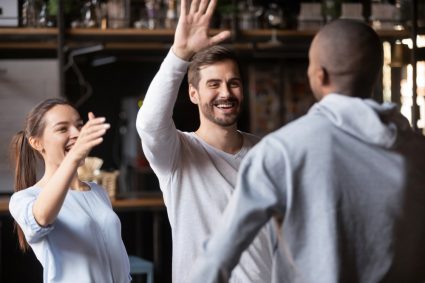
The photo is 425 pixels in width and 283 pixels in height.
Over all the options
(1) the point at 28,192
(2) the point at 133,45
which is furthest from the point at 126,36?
(1) the point at 28,192

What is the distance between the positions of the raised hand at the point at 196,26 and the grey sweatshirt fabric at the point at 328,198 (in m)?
0.59

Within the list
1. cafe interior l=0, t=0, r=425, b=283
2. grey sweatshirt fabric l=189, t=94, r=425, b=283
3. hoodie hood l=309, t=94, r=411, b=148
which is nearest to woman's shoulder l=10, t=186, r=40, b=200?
grey sweatshirt fabric l=189, t=94, r=425, b=283

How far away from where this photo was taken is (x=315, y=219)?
1782mm

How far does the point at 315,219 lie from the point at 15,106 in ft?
14.6

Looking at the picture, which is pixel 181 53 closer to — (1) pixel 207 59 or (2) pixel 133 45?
(1) pixel 207 59

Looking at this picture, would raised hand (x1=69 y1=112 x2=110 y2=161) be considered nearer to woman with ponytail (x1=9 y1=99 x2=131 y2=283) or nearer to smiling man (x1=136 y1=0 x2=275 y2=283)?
woman with ponytail (x1=9 y1=99 x2=131 y2=283)

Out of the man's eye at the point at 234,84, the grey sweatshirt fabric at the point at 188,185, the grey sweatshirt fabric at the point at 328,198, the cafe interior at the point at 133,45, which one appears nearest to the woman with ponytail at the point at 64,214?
the grey sweatshirt fabric at the point at 188,185

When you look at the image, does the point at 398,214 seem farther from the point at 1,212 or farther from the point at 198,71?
the point at 1,212

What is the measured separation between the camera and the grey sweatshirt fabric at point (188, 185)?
8.46 feet

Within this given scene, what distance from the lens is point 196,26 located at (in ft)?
7.71

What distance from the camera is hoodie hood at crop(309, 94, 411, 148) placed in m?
1.78

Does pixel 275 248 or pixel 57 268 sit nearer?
pixel 275 248

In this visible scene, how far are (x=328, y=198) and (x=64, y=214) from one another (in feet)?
3.71

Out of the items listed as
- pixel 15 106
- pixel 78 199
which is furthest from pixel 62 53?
pixel 78 199
